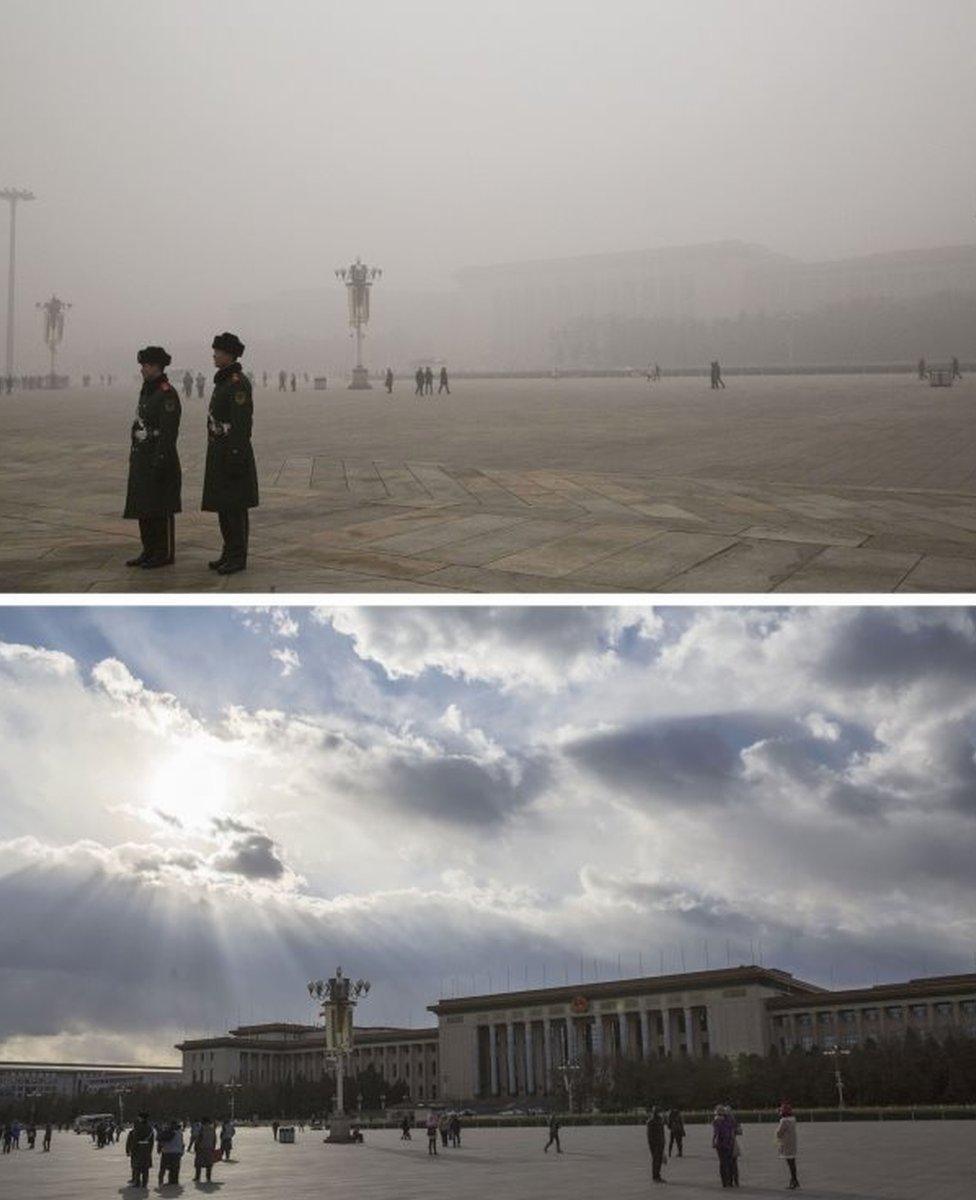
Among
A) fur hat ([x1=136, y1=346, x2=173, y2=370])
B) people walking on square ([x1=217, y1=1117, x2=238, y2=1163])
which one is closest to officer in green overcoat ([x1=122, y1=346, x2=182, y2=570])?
fur hat ([x1=136, y1=346, x2=173, y2=370])

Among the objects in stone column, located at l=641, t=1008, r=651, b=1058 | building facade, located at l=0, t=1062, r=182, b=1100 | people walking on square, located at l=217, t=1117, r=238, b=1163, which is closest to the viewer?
people walking on square, located at l=217, t=1117, r=238, b=1163

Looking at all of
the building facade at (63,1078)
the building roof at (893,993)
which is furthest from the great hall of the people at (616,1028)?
the building facade at (63,1078)

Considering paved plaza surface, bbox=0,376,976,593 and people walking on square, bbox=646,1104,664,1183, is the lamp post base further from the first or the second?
paved plaza surface, bbox=0,376,976,593

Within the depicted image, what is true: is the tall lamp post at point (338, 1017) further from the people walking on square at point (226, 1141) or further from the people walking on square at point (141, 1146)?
the people walking on square at point (141, 1146)

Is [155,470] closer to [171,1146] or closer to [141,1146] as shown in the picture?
[171,1146]

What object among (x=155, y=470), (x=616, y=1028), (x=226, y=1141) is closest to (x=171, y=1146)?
(x=155, y=470)
